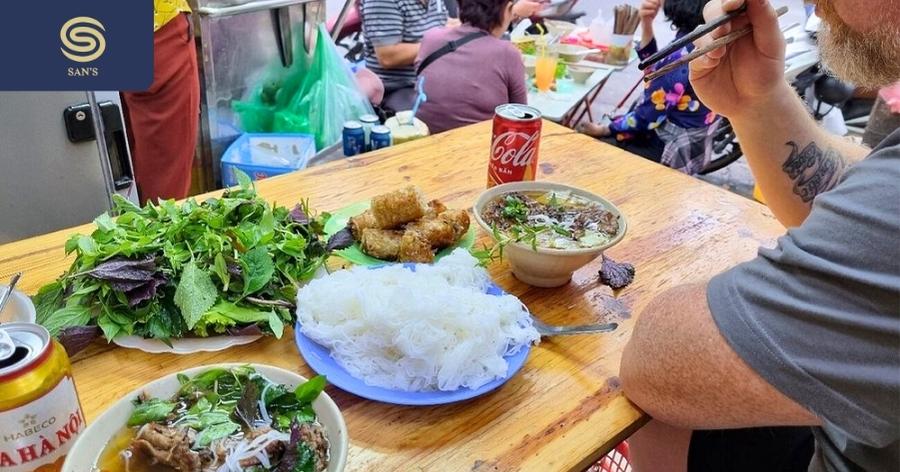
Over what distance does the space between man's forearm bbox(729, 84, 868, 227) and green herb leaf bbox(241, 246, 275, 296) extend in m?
1.10

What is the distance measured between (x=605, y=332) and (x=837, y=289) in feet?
1.43

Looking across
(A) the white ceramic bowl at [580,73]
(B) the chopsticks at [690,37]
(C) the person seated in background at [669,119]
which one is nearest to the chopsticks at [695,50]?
(B) the chopsticks at [690,37]

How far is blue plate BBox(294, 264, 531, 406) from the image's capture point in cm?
92

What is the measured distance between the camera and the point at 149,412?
2.58ft

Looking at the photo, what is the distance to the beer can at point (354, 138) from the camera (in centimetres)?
218

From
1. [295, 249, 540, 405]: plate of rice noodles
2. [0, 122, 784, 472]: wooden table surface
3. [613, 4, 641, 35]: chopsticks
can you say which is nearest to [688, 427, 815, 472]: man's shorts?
[0, 122, 784, 472]: wooden table surface

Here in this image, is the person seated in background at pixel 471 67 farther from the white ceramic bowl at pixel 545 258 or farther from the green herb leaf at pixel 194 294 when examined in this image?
the green herb leaf at pixel 194 294

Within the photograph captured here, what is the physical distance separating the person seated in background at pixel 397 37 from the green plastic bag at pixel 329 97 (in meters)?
0.34

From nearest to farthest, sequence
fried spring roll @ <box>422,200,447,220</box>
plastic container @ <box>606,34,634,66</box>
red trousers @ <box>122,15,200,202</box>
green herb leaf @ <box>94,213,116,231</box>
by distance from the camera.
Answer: green herb leaf @ <box>94,213,116,231</box> → fried spring roll @ <box>422,200,447,220</box> → red trousers @ <box>122,15,200,202</box> → plastic container @ <box>606,34,634,66</box>

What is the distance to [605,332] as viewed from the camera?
114cm

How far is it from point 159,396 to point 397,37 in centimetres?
285

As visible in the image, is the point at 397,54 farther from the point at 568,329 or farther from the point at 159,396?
the point at 159,396

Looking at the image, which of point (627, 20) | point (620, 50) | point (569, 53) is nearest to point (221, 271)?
point (569, 53)

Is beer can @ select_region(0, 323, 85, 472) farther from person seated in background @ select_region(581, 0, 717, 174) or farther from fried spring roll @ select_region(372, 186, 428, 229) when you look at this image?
person seated in background @ select_region(581, 0, 717, 174)
